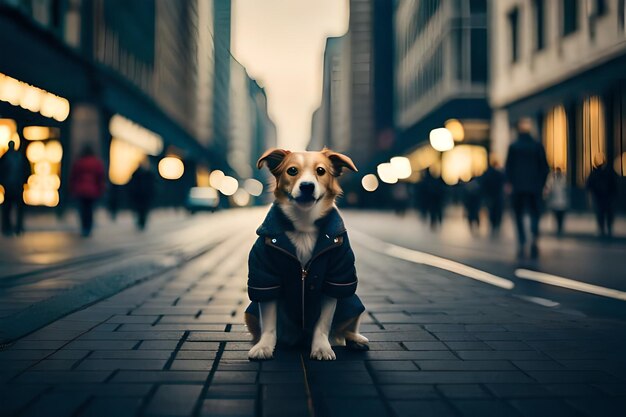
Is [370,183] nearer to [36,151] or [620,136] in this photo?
[36,151]

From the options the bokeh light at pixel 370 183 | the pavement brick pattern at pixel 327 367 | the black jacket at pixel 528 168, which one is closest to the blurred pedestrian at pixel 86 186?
the black jacket at pixel 528 168

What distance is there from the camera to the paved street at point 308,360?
2846 mm

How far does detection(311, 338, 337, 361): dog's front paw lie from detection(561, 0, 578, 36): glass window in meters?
24.0

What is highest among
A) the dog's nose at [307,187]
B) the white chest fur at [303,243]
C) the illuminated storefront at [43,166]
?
the illuminated storefront at [43,166]

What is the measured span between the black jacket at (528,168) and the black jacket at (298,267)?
741 centimetres

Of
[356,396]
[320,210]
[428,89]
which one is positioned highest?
[428,89]

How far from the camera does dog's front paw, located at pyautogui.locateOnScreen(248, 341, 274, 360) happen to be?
3.62m

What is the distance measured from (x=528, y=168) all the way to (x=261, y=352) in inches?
313

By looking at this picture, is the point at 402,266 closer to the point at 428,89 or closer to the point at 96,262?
the point at 96,262

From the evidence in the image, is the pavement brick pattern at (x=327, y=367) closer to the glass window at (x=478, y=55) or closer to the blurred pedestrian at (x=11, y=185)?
the blurred pedestrian at (x=11, y=185)

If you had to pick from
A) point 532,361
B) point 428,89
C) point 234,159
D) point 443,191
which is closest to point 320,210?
point 532,361

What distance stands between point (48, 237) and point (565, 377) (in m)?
12.5

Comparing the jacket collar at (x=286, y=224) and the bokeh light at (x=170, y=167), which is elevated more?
the bokeh light at (x=170, y=167)

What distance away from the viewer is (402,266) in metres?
9.30
